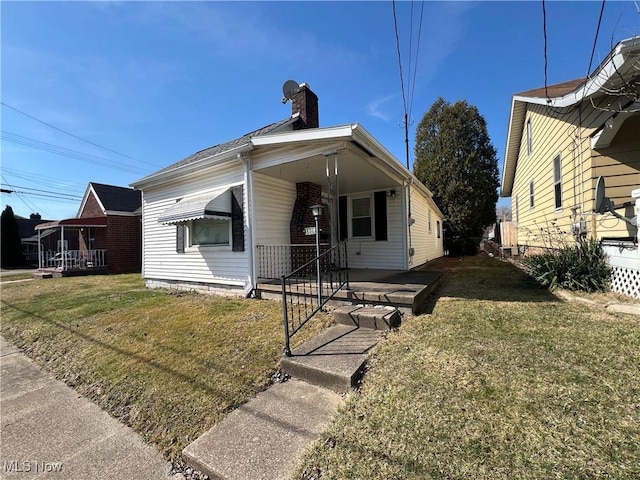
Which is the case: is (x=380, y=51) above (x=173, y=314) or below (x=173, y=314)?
above

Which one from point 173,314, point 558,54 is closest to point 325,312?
point 173,314

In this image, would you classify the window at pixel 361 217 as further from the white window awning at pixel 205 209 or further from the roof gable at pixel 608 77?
the roof gable at pixel 608 77

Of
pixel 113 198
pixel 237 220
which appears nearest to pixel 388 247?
pixel 237 220

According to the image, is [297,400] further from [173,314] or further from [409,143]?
[409,143]

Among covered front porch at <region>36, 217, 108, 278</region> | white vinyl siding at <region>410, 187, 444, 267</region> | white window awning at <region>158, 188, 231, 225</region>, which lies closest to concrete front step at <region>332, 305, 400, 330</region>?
white window awning at <region>158, 188, 231, 225</region>

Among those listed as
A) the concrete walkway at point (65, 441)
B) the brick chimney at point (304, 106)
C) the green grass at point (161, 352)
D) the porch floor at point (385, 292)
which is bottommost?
the concrete walkway at point (65, 441)

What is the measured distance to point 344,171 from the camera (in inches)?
Answer: 262

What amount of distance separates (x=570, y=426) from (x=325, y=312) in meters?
3.28

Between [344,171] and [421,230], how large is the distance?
5.13 m

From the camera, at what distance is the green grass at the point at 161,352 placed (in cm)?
262

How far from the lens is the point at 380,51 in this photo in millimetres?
7406

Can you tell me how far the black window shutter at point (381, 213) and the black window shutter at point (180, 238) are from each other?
553 centimetres

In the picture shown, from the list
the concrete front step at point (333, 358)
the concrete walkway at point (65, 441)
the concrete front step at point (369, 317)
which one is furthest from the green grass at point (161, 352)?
the concrete front step at point (369, 317)

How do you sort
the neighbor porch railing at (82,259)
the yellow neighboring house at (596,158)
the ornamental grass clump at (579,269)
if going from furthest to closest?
the neighbor porch railing at (82,259) → the ornamental grass clump at (579,269) → the yellow neighboring house at (596,158)
